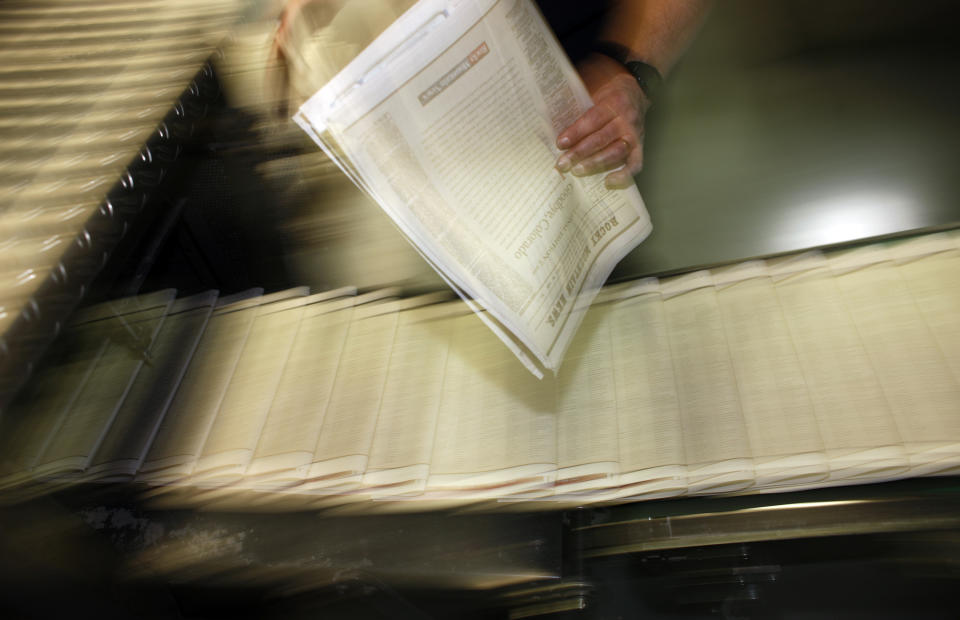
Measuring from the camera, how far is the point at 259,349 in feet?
3.65

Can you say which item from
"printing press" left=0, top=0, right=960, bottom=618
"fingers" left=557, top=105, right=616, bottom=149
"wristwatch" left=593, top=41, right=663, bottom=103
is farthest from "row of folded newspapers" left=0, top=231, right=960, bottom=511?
"wristwatch" left=593, top=41, right=663, bottom=103

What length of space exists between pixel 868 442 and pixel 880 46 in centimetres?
145

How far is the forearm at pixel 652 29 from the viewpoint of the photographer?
133 cm

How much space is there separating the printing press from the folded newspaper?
268 mm

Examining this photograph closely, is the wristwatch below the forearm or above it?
below

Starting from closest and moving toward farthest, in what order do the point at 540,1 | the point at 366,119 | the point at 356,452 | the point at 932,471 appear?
the point at 366,119
the point at 932,471
the point at 356,452
the point at 540,1

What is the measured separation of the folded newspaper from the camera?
0.62 meters

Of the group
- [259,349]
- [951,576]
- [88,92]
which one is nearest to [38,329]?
[88,92]

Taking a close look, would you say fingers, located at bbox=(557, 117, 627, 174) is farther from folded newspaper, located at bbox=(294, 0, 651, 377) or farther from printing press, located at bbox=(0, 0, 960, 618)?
printing press, located at bbox=(0, 0, 960, 618)

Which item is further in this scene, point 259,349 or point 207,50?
point 259,349

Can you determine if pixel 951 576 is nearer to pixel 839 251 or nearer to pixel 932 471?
pixel 932 471

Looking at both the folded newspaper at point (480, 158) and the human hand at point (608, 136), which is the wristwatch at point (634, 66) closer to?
the human hand at point (608, 136)

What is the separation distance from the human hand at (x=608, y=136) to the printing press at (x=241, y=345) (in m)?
0.22

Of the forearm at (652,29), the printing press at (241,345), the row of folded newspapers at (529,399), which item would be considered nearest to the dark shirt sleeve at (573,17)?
the forearm at (652,29)
